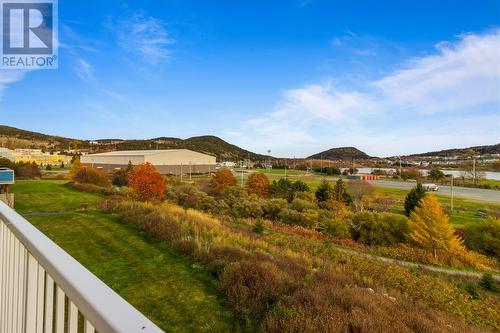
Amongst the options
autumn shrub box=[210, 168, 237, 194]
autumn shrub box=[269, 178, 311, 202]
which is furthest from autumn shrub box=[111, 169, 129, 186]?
autumn shrub box=[269, 178, 311, 202]

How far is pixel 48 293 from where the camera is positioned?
124cm

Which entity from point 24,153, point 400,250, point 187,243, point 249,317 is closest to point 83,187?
point 187,243

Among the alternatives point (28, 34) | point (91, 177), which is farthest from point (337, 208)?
point (91, 177)

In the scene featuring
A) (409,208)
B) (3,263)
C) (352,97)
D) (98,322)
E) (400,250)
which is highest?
(352,97)

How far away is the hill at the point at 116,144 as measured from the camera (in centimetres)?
9506

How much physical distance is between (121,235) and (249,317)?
6.70 meters

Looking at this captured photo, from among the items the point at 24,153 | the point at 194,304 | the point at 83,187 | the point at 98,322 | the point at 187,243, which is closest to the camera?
the point at 98,322

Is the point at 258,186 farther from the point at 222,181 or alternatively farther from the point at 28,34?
the point at 28,34

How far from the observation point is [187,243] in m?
8.17

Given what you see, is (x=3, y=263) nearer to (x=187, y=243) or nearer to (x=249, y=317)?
→ (x=249, y=317)

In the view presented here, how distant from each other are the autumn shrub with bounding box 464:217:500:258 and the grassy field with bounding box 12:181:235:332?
16503 mm

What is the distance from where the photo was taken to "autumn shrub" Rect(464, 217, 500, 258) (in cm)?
1606

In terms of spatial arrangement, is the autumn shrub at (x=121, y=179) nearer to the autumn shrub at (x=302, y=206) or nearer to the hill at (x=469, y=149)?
the autumn shrub at (x=302, y=206)

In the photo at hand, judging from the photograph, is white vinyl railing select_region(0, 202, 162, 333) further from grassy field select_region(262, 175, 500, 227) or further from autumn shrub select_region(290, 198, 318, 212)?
grassy field select_region(262, 175, 500, 227)
